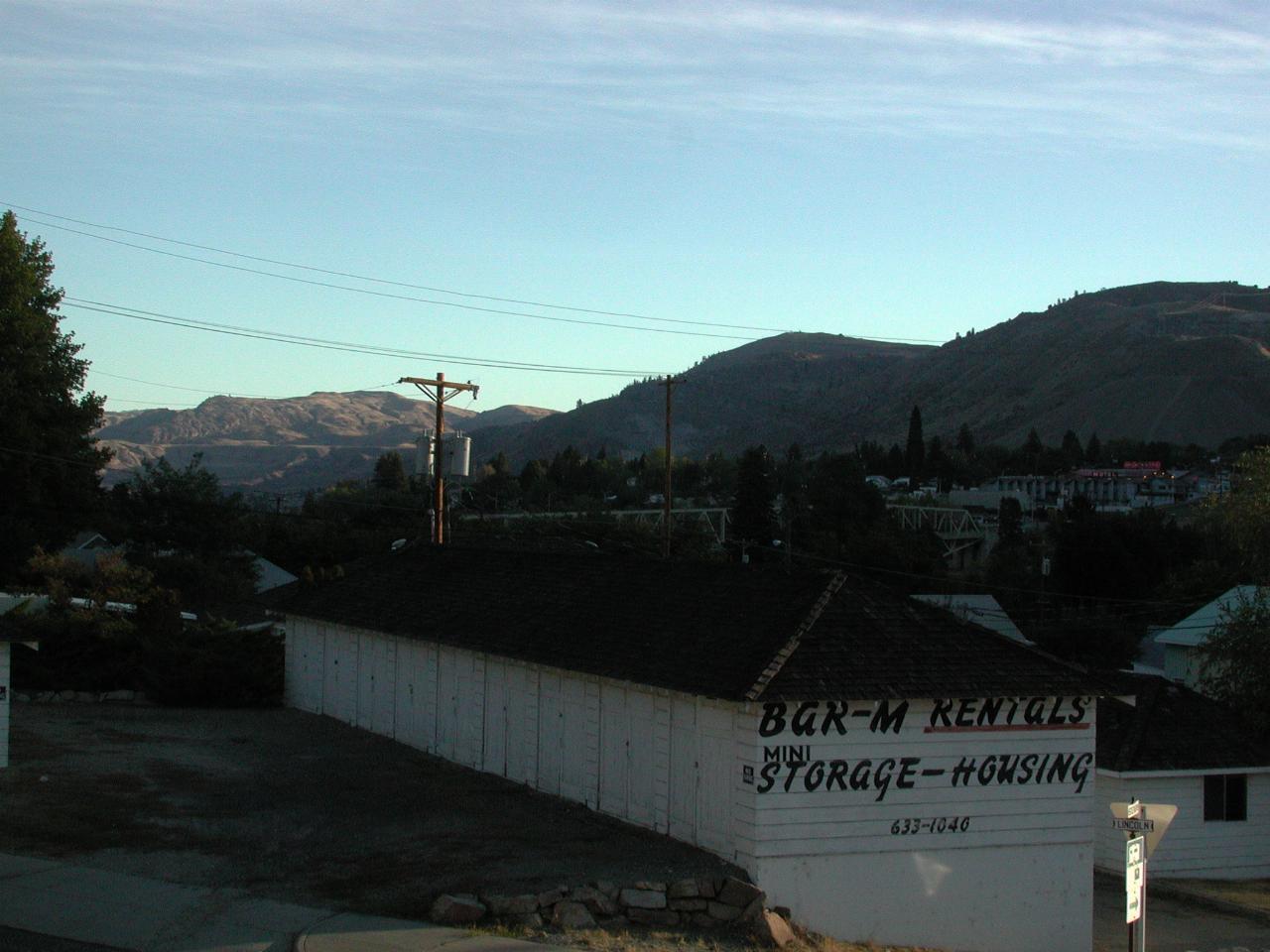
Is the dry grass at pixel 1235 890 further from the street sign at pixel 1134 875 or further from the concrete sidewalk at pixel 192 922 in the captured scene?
the concrete sidewalk at pixel 192 922

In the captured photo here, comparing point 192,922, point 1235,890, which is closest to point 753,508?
point 1235,890

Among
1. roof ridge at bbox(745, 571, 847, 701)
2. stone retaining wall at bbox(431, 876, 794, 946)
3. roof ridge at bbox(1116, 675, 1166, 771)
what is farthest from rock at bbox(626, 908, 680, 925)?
roof ridge at bbox(1116, 675, 1166, 771)

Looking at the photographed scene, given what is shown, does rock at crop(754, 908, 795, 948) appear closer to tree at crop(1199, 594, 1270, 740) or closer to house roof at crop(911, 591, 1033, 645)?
tree at crop(1199, 594, 1270, 740)

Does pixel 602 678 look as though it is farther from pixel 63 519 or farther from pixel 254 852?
pixel 63 519

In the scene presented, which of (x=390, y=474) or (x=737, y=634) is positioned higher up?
(x=390, y=474)

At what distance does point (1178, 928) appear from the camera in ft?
74.9

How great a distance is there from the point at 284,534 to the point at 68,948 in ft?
234

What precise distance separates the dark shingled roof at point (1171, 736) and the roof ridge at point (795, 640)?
37.9ft

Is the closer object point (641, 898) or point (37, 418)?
point (641, 898)

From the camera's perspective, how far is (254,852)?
17.2 metres

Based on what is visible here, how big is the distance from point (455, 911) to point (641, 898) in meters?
2.09

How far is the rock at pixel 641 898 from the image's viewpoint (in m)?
14.8

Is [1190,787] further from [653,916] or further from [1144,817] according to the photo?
[653,916]

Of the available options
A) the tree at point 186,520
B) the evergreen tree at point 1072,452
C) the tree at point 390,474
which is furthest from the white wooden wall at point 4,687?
the evergreen tree at point 1072,452
